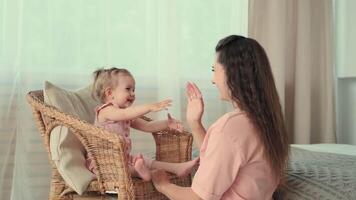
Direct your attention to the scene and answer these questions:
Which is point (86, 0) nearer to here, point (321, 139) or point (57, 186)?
point (57, 186)

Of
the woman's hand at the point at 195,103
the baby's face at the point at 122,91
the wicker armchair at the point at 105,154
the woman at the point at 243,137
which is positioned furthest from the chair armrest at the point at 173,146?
the woman at the point at 243,137

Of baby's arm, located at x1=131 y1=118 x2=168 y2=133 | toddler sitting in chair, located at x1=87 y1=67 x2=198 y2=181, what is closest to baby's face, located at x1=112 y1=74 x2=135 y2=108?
toddler sitting in chair, located at x1=87 y1=67 x2=198 y2=181

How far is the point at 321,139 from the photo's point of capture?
121 inches

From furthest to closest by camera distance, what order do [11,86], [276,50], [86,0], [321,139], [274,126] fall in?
[321,139]
[276,50]
[86,0]
[11,86]
[274,126]

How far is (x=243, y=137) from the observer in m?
1.16

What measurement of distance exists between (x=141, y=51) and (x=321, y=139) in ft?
4.71

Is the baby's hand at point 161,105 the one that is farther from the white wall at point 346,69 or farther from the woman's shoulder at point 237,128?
the white wall at point 346,69

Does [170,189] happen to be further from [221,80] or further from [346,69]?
[346,69]

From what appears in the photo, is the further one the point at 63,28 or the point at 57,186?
the point at 63,28

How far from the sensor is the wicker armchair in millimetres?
1368

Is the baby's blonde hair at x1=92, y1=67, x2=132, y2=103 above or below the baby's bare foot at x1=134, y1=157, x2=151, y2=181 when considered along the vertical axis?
above

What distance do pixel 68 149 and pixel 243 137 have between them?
72 cm

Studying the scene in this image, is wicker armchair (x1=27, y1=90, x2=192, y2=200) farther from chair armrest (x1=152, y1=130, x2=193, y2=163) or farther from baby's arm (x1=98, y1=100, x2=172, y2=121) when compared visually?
baby's arm (x1=98, y1=100, x2=172, y2=121)

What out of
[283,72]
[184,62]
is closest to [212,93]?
[184,62]
